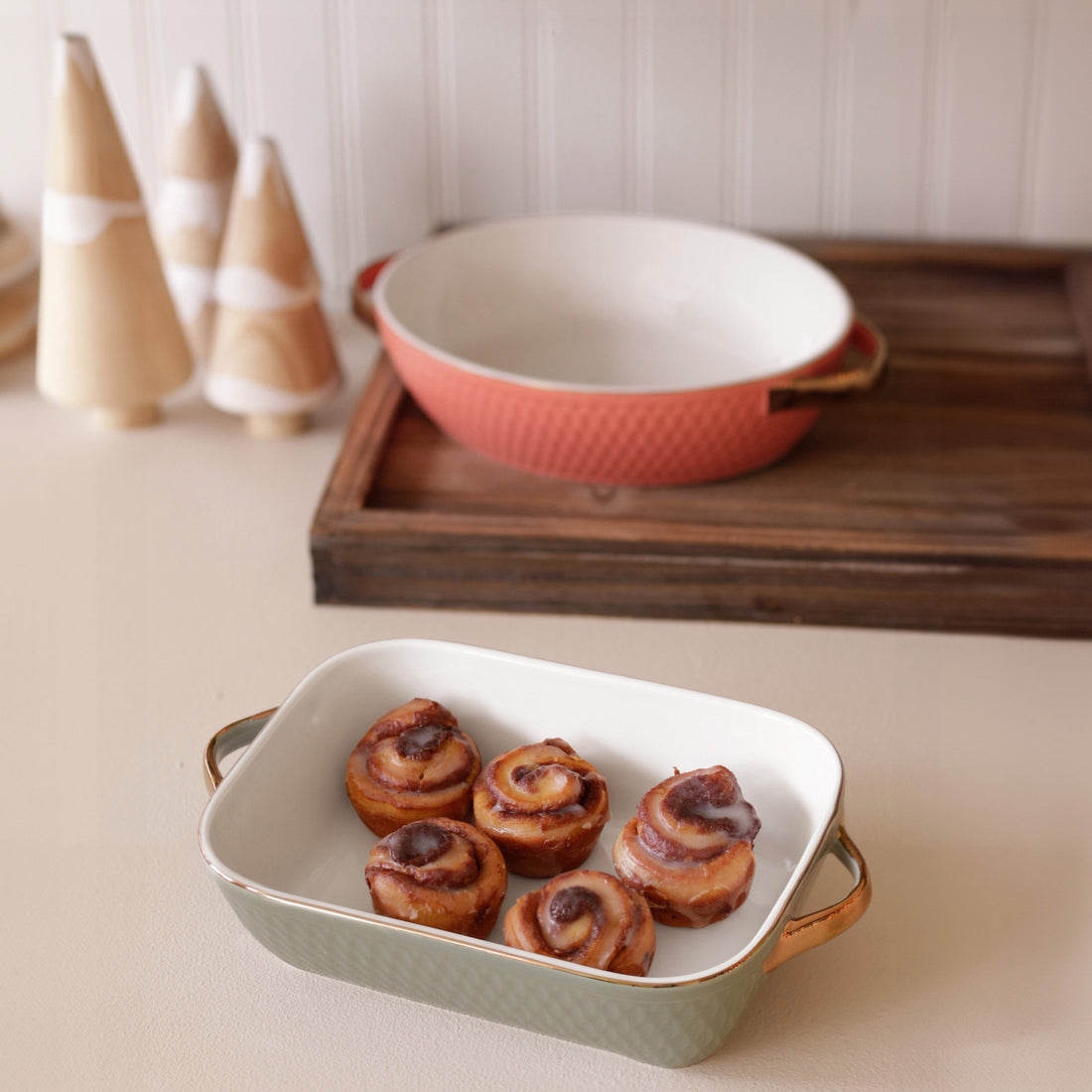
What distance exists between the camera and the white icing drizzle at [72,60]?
0.86 metres

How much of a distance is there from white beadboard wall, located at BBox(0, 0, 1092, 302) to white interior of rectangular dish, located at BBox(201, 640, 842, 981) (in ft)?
2.18

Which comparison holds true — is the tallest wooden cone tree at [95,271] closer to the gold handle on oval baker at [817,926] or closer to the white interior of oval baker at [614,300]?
the white interior of oval baker at [614,300]

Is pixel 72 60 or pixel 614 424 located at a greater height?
pixel 72 60

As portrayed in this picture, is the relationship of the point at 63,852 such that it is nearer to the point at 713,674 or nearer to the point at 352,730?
the point at 352,730

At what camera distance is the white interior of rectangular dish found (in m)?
0.53

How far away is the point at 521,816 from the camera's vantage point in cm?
53

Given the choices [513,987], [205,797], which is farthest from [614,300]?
[513,987]

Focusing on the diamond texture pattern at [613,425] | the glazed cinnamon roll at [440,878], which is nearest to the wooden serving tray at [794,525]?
the diamond texture pattern at [613,425]

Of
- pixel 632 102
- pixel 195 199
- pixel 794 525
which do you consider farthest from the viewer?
pixel 632 102

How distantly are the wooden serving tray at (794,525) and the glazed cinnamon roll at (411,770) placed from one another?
0.70 feet

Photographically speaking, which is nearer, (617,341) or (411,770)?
(411,770)

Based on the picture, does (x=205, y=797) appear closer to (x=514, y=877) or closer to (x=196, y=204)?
(x=514, y=877)

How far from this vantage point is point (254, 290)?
35.7 inches

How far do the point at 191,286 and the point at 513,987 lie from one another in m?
0.71
